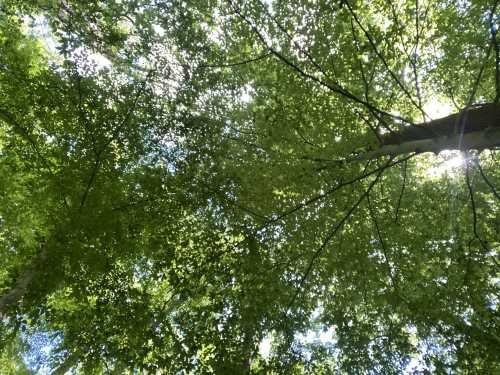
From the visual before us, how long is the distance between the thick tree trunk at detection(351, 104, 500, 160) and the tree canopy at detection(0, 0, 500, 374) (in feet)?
0.13

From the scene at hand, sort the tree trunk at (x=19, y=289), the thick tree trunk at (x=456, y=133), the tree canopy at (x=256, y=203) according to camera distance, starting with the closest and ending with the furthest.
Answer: the thick tree trunk at (x=456, y=133) → the tree canopy at (x=256, y=203) → the tree trunk at (x=19, y=289)

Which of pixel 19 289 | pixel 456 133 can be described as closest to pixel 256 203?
pixel 456 133

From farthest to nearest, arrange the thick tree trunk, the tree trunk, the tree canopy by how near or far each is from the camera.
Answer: the tree trunk, the tree canopy, the thick tree trunk

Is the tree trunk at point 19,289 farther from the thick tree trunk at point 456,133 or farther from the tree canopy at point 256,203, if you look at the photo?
the thick tree trunk at point 456,133

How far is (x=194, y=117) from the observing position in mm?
6258

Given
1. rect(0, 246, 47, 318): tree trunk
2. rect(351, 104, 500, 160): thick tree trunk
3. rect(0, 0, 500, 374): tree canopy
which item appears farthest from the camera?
rect(0, 246, 47, 318): tree trunk

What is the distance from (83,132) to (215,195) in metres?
2.78

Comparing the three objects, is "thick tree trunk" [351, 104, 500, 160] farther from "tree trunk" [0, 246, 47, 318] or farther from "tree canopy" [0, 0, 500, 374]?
"tree trunk" [0, 246, 47, 318]

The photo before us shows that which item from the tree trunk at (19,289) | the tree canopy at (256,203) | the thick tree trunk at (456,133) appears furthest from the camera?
the tree trunk at (19,289)

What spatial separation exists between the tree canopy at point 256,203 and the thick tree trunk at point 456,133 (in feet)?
0.13

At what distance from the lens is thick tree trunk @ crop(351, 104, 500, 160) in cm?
419

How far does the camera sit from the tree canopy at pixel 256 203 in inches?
196

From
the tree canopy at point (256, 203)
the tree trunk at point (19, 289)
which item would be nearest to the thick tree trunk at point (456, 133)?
the tree canopy at point (256, 203)

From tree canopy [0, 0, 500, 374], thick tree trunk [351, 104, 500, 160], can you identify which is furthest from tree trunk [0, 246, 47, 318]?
thick tree trunk [351, 104, 500, 160]
